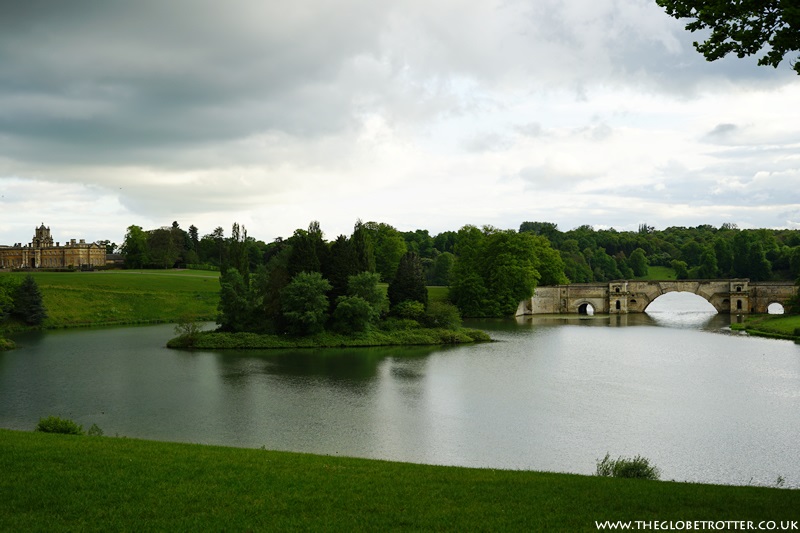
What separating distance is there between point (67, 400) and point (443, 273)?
71.2 m

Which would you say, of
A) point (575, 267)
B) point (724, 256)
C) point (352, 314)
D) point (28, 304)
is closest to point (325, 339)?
point (352, 314)

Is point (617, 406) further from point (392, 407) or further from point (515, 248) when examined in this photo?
point (515, 248)

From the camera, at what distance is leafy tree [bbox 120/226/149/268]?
9731 centimetres

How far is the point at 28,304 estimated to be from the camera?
170 feet

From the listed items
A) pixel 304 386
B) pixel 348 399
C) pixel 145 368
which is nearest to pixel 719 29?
pixel 348 399

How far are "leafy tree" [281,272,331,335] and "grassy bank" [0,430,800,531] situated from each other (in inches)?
1175

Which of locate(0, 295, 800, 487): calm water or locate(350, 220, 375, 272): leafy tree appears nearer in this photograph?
locate(0, 295, 800, 487): calm water

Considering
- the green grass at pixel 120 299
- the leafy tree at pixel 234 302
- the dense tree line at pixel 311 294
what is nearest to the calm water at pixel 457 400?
the dense tree line at pixel 311 294

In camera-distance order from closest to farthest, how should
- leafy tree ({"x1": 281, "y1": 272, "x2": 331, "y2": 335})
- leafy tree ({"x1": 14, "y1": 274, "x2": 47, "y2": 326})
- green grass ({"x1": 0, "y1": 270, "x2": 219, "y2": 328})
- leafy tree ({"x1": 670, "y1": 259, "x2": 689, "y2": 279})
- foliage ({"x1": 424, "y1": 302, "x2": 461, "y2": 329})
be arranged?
leafy tree ({"x1": 281, "y1": 272, "x2": 331, "y2": 335}), foliage ({"x1": 424, "y1": 302, "x2": 461, "y2": 329}), leafy tree ({"x1": 14, "y1": 274, "x2": 47, "y2": 326}), green grass ({"x1": 0, "y1": 270, "x2": 219, "y2": 328}), leafy tree ({"x1": 670, "y1": 259, "x2": 689, "y2": 279})

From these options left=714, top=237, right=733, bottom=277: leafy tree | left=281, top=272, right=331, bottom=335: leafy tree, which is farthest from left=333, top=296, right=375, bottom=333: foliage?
left=714, top=237, right=733, bottom=277: leafy tree

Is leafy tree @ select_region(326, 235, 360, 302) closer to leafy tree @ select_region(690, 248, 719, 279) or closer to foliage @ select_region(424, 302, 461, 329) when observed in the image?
foliage @ select_region(424, 302, 461, 329)

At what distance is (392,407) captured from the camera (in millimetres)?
23312

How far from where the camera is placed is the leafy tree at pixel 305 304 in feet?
139

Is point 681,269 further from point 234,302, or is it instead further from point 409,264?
point 234,302
